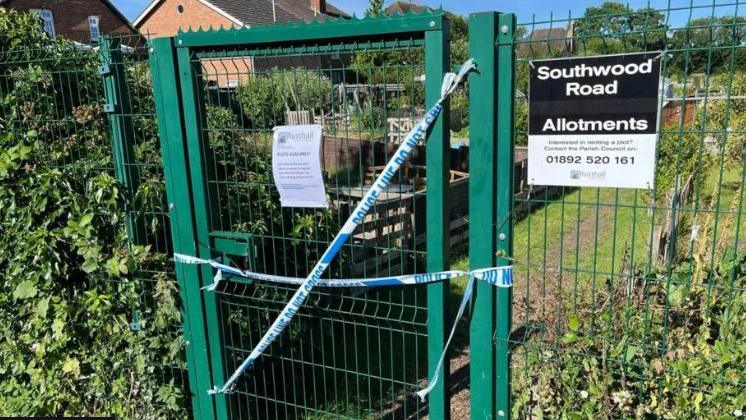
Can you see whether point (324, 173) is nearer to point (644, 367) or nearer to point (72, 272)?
point (644, 367)

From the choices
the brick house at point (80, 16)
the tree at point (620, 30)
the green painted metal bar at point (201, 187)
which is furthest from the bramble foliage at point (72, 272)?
the brick house at point (80, 16)

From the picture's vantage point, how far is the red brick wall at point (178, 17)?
36.9 metres

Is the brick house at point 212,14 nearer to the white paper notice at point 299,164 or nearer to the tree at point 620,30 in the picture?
→ the white paper notice at point 299,164

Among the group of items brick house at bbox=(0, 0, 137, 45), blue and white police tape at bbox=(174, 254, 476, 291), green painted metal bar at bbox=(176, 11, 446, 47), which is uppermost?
brick house at bbox=(0, 0, 137, 45)

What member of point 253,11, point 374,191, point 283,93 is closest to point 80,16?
point 253,11

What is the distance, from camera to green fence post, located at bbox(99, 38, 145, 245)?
3553mm

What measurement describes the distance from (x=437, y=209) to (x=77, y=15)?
1530 inches

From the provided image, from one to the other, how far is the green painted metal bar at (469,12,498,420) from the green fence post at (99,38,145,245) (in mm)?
2176

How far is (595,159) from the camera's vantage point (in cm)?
227

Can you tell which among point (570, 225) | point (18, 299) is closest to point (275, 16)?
point (570, 225)

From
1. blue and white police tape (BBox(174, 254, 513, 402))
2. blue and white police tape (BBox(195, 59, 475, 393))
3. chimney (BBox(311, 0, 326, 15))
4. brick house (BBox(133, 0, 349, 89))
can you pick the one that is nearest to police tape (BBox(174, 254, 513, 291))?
blue and white police tape (BBox(174, 254, 513, 402))

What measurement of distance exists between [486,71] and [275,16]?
40.0m

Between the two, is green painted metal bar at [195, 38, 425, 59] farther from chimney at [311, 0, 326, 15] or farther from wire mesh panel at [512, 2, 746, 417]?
chimney at [311, 0, 326, 15]

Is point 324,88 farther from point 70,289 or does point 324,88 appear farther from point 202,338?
point 70,289
